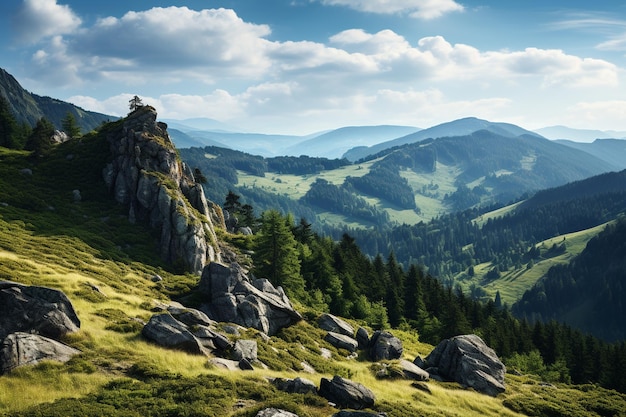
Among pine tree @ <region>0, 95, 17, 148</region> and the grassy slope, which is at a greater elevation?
pine tree @ <region>0, 95, 17, 148</region>

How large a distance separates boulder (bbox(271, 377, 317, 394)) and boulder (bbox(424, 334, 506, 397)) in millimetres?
23152

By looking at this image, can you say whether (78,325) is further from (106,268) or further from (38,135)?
(38,135)

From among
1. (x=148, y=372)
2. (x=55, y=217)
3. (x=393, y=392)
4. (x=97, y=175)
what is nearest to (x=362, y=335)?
(x=393, y=392)

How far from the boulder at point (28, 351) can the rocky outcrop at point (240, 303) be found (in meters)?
18.4

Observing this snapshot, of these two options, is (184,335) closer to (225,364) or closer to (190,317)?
(225,364)

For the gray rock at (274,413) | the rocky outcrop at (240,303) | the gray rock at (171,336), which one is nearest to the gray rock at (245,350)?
the gray rock at (171,336)

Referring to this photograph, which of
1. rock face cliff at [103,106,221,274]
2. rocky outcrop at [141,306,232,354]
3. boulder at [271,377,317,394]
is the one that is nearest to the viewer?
boulder at [271,377,317,394]

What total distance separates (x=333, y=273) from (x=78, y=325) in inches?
2544

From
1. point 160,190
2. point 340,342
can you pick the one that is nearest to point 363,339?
point 340,342

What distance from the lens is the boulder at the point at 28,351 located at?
22656mm

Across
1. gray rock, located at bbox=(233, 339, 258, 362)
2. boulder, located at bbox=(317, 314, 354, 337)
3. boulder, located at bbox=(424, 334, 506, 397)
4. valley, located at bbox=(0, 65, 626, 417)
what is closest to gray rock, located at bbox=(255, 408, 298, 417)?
valley, located at bbox=(0, 65, 626, 417)

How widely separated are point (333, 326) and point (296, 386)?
24973 millimetres

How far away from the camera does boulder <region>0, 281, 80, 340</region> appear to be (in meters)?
26.1

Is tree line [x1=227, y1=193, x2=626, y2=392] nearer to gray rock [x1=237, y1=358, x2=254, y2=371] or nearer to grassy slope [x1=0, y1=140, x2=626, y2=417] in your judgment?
grassy slope [x1=0, y1=140, x2=626, y2=417]
